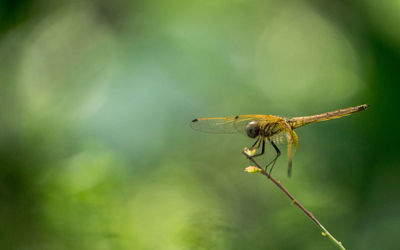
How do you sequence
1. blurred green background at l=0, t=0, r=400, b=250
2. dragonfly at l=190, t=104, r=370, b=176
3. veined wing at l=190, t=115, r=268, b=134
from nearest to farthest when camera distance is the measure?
dragonfly at l=190, t=104, r=370, b=176 < veined wing at l=190, t=115, r=268, b=134 < blurred green background at l=0, t=0, r=400, b=250

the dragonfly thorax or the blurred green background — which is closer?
the dragonfly thorax

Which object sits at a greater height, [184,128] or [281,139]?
[184,128]

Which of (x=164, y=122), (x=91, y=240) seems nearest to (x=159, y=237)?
(x=91, y=240)

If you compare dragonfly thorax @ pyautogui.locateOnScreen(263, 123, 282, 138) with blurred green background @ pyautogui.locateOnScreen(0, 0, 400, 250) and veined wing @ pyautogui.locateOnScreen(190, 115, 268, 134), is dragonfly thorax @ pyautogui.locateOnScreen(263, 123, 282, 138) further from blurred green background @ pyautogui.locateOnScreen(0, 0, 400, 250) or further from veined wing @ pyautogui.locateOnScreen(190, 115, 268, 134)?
blurred green background @ pyautogui.locateOnScreen(0, 0, 400, 250)

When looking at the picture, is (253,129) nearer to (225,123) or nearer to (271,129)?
(271,129)

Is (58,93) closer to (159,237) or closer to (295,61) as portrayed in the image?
(159,237)

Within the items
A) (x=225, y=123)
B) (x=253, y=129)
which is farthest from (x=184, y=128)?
(x=253, y=129)

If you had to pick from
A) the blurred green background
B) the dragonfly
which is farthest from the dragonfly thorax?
the blurred green background
